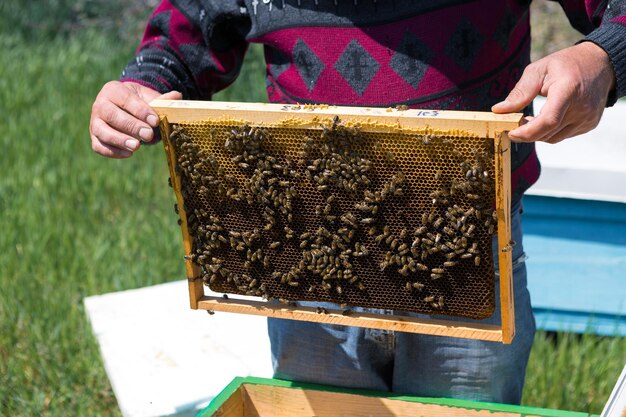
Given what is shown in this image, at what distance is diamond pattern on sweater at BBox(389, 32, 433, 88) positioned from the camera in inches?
91.5

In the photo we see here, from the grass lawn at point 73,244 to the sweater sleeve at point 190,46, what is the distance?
5.56ft

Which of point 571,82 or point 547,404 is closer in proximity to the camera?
point 571,82

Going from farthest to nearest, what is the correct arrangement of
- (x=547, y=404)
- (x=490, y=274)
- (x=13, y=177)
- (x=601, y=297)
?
1. (x=13, y=177)
2. (x=601, y=297)
3. (x=547, y=404)
4. (x=490, y=274)

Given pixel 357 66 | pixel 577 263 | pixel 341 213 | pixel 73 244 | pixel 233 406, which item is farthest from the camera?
pixel 73 244

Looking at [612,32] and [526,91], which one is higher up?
[612,32]

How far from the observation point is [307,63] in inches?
95.6

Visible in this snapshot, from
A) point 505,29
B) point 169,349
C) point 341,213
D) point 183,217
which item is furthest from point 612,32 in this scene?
point 169,349

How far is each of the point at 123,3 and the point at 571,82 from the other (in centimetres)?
880

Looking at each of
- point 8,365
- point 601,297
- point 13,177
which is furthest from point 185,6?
point 13,177

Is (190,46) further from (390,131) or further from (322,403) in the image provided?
(322,403)

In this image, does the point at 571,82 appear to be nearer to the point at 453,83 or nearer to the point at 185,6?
the point at 453,83

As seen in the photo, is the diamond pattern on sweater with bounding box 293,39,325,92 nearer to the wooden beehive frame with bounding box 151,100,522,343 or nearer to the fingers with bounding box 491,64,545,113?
the wooden beehive frame with bounding box 151,100,522,343

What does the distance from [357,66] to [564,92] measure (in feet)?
2.16

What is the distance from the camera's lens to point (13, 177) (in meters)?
6.02
